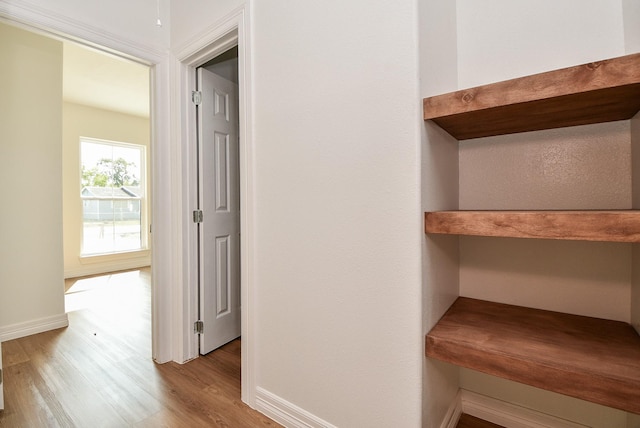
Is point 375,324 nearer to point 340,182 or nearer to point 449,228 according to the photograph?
point 449,228

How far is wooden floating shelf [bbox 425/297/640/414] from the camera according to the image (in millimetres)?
859

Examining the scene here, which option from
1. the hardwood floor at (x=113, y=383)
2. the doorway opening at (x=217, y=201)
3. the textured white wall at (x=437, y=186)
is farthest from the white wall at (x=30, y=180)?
the textured white wall at (x=437, y=186)

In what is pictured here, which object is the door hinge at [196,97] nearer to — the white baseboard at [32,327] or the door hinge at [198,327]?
the door hinge at [198,327]

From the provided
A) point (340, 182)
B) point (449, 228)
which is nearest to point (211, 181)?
point (340, 182)

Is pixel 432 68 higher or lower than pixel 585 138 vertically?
higher

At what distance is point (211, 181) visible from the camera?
231 centimetres

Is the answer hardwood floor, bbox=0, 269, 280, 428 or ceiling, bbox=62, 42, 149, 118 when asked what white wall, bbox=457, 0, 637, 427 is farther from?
ceiling, bbox=62, 42, 149, 118

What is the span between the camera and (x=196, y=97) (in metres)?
2.21

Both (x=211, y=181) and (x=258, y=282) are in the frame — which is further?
(x=211, y=181)

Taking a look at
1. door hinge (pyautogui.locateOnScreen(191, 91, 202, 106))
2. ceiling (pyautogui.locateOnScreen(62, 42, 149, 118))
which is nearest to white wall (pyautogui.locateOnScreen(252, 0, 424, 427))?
door hinge (pyautogui.locateOnScreen(191, 91, 202, 106))

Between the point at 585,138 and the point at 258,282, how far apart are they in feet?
5.29

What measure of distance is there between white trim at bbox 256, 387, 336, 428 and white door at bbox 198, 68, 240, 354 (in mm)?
842

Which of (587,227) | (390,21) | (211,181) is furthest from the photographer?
(211,181)

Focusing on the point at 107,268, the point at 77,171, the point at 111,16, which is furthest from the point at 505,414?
the point at 77,171
